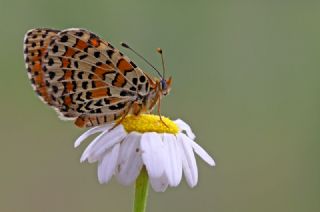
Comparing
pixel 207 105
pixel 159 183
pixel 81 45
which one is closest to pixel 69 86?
pixel 81 45

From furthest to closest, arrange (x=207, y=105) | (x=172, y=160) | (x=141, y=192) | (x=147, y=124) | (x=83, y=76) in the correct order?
(x=207, y=105) < (x=83, y=76) < (x=147, y=124) < (x=172, y=160) < (x=141, y=192)

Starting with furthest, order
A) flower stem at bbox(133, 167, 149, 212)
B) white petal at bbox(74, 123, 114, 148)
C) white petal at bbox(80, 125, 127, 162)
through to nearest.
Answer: white petal at bbox(74, 123, 114, 148) < white petal at bbox(80, 125, 127, 162) < flower stem at bbox(133, 167, 149, 212)

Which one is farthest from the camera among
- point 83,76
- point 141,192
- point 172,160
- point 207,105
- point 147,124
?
point 207,105

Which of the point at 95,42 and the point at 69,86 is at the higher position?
the point at 95,42

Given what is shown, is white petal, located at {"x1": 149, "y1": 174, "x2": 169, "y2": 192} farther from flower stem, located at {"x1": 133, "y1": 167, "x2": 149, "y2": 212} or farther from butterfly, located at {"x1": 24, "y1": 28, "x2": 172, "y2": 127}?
butterfly, located at {"x1": 24, "y1": 28, "x2": 172, "y2": 127}

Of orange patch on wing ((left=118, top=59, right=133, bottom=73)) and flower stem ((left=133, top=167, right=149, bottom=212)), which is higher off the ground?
orange patch on wing ((left=118, top=59, right=133, bottom=73))

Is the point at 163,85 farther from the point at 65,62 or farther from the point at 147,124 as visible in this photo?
the point at 65,62

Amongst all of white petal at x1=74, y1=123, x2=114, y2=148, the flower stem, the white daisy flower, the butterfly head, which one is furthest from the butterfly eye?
the flower stem
